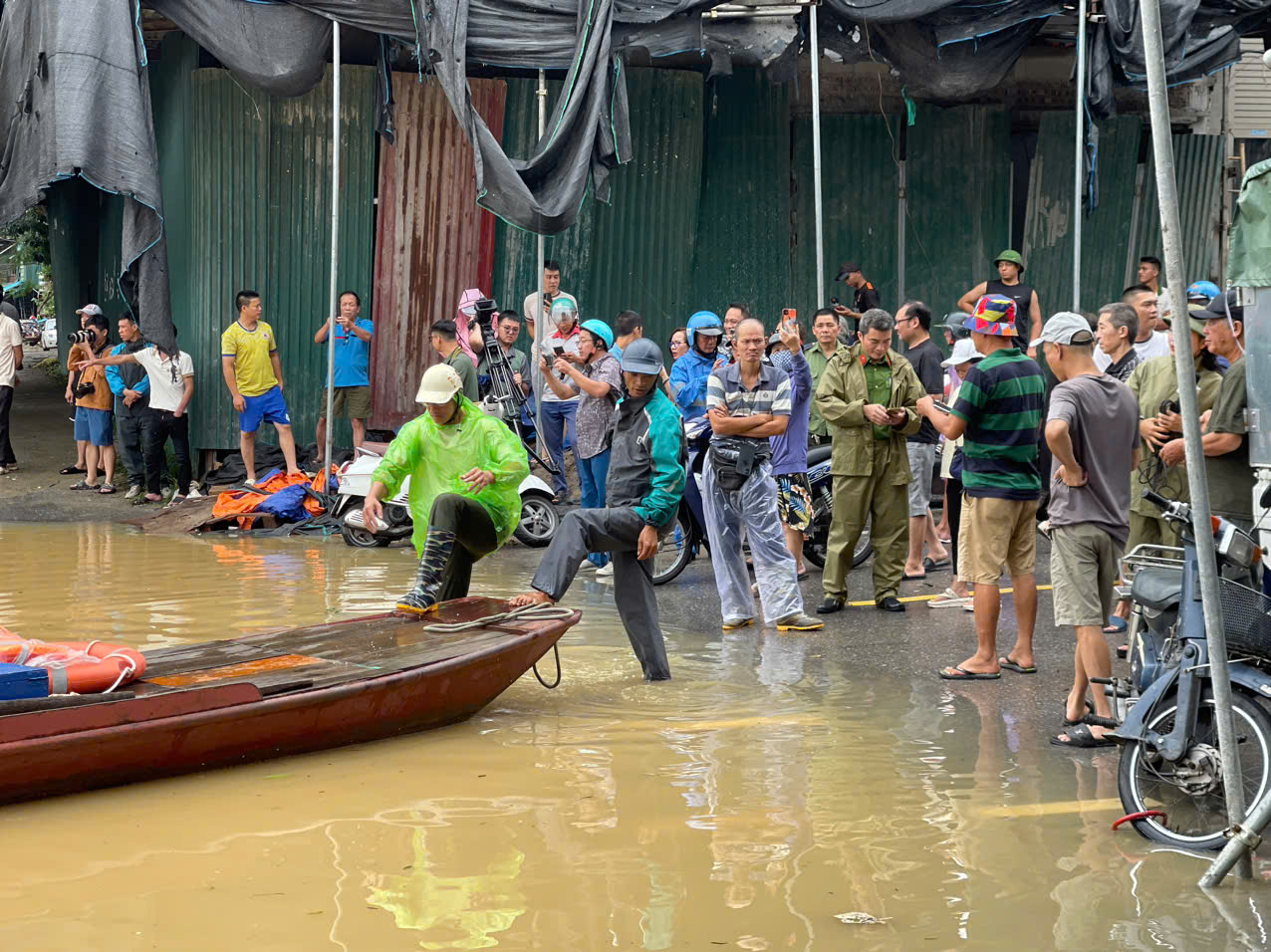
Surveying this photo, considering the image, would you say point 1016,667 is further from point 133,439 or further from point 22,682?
point 133,439

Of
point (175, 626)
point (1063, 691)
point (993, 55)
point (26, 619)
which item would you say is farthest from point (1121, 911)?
point (993, 55)

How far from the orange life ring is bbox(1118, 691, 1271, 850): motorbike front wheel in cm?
408

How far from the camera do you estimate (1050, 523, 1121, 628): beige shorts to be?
7027mm

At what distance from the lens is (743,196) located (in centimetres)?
1656

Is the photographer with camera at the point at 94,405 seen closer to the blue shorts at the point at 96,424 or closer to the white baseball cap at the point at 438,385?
the blue shorts at the point at 96,424

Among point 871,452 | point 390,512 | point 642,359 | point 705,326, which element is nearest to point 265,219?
point 390,512

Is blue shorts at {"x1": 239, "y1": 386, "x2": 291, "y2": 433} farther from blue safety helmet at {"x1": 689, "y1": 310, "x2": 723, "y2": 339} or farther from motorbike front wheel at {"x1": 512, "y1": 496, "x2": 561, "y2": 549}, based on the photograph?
blue safety helmet at {"x1": 689, "y1": 310, "x2": 723, "y2": 339}

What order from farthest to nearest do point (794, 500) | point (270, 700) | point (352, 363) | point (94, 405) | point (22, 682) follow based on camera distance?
point (94, 405), point (352, 363), point (794, 500), point (270, 700), point (22, 682)

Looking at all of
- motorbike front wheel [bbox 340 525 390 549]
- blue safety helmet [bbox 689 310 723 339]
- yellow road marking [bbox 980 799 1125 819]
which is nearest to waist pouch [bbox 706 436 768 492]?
blue safety helmet [bbox 689 310 723 339]

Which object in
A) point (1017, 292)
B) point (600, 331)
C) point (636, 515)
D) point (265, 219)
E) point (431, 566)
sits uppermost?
point (265, 219)

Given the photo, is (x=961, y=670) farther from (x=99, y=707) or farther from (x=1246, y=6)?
(x=1246, y=6)

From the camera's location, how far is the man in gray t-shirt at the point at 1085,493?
7.04 meters

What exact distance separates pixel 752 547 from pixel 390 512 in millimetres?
4482

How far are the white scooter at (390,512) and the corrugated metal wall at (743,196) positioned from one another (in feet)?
12.7
